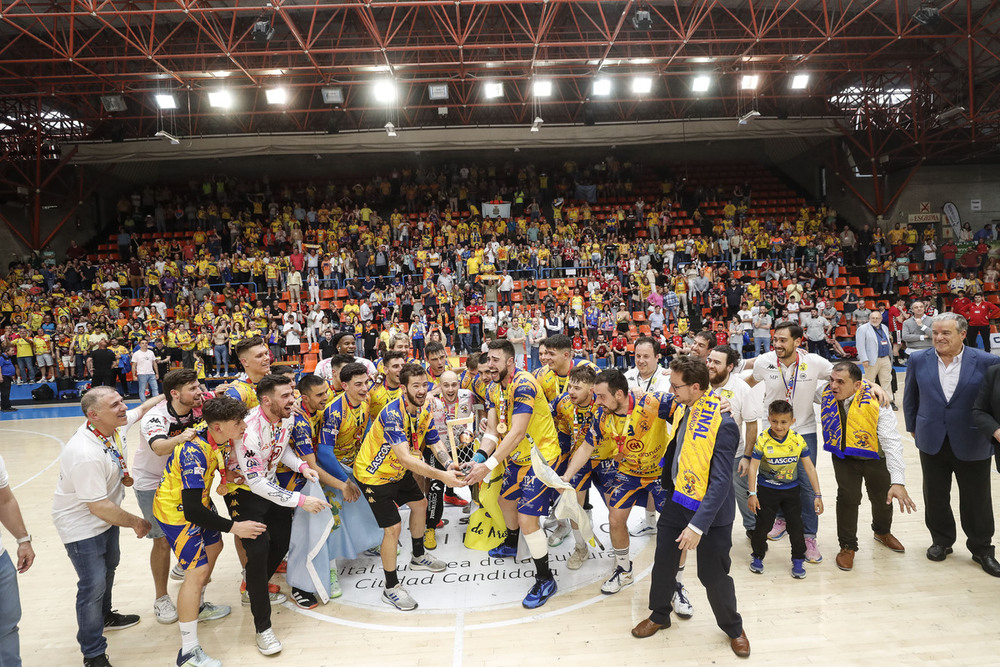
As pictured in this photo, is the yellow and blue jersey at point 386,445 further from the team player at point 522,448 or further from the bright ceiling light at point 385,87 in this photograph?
the bright ceiling light at point 385,87

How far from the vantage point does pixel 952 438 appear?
5043mm

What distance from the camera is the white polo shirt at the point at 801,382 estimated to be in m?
5.57

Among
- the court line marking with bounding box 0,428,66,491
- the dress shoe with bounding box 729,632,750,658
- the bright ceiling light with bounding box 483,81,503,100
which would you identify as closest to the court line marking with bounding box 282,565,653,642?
the dress shoe with bounding box 729,632,750,658

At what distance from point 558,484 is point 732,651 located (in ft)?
5.56

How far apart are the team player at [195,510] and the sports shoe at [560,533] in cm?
295

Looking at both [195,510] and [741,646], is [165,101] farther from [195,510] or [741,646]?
[741,646]

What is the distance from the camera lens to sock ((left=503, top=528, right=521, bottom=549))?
5.65 meters

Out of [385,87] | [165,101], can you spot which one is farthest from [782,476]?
[165,101]

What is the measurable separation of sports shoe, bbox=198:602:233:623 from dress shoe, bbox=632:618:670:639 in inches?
134

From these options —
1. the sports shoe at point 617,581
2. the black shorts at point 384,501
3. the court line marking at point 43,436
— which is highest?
the black shorts at point 384,501

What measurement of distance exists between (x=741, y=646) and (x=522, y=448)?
7.11 feet

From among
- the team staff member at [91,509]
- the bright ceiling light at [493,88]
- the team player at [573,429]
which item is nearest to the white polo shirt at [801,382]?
the team player at [573,429]

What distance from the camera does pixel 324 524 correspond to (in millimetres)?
4895

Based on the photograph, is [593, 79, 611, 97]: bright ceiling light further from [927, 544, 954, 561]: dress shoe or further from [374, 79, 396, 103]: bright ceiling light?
[927, 544, 954, 561]: dress shoe
